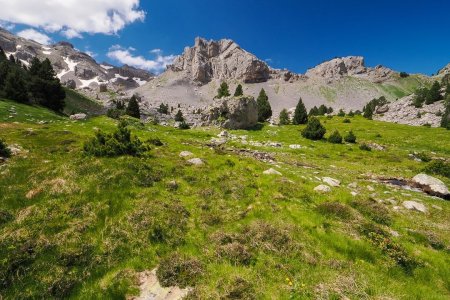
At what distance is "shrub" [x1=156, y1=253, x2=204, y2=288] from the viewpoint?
7539 mm

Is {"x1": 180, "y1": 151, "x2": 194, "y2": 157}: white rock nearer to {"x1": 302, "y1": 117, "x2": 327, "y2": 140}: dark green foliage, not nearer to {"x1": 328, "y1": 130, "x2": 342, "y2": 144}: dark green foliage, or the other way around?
{"x1": 302, "y1": 117, "x2": 327, "y2": 140}: dark green foliage

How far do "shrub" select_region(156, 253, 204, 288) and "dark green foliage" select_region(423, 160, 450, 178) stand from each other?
96.7ft

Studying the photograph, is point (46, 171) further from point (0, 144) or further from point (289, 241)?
point (289, 241)

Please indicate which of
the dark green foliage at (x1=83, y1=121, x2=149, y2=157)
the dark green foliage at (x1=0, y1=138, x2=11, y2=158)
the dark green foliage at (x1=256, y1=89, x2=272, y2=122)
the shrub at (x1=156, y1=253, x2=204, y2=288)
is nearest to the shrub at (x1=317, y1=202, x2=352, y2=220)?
the shrub at (x1=156, y1=253, x2=204, y2=288)

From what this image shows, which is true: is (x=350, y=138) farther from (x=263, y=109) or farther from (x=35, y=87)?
(x=35, y=87)

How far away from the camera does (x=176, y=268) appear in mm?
7922

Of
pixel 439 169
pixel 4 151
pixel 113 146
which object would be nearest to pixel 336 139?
pixel 439 169

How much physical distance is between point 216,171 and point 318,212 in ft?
22.7

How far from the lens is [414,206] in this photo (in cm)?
1700

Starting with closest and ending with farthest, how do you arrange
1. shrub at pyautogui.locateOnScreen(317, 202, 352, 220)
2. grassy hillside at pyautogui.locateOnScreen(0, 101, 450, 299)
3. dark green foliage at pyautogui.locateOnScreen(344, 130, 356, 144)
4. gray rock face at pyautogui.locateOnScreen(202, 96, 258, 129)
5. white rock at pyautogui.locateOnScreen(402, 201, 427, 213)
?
grassy hillside at pyautogui.locateOnScreen(0, 101, 450, 299) < shrub at pyautogui.locateOnScreen(317, 202, 352, 220) < white rock at pyautogui.locateOnScreen(402, 201, 427, 213) < dark green foliage at pyautogui.locateOnScreen(344, 130, 356, 144) < gray rock face at pyautogui.locateOnScreen(202, 96, 258, 129)

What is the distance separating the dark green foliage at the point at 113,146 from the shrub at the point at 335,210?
12.5 meters

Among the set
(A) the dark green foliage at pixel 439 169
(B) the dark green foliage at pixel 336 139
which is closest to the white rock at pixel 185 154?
(A) the dark green foliage at pixel 439 169

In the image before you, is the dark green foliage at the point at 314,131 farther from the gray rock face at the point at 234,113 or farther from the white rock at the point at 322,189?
the white rock at the point at 322,189

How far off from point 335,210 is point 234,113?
45403 mm
